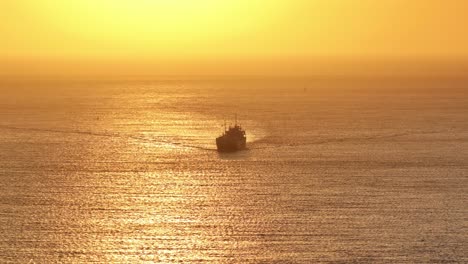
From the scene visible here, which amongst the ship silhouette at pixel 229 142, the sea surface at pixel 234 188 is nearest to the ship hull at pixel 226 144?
the ship silhouette at pixel 229 142

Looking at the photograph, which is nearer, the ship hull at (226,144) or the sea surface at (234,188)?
the sea surface at (234,188)

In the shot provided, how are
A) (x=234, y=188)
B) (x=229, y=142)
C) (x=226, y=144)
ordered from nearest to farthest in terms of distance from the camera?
(x=234, y=188) → (x=229, y=142) → (x=226, y=144)

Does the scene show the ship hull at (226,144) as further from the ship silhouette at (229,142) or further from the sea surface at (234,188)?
the sea surface at (234,188)

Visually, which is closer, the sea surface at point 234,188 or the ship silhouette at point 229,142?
the sea surface at point 234,188

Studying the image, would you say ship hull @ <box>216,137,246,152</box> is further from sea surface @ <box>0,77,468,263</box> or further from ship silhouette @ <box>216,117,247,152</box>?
sea surface @ <box>0,77,468,263</box>

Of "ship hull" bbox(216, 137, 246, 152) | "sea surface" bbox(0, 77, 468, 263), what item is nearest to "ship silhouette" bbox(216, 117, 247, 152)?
"ship hull" bbox(216, 137, 246, 152)

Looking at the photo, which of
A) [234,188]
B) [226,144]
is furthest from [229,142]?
[234,188]

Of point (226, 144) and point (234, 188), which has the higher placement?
point (226, 144)

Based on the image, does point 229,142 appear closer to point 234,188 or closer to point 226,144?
point 226,144

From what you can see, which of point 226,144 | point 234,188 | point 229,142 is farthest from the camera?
point 226,144
